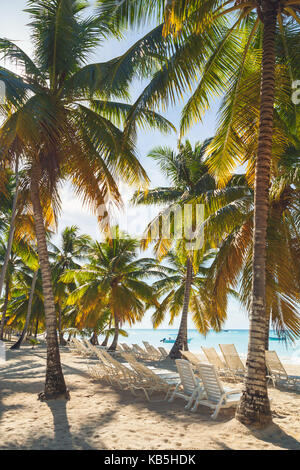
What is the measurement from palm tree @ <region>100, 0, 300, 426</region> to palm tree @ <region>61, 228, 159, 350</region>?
1303cm

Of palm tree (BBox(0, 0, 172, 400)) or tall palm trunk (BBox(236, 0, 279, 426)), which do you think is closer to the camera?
tall palm trunk (BBox(236, 0, 279, 426))

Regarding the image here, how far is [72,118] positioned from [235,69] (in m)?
3.88

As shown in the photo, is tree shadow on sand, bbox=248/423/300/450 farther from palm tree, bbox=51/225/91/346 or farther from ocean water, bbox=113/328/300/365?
palm tree, bbox=51/225/91/346

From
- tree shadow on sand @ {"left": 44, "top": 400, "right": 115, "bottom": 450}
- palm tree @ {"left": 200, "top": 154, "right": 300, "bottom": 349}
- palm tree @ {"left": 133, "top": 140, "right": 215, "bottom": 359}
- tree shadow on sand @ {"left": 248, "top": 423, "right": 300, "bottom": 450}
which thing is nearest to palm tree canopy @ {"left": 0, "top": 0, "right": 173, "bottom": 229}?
palm tree @ {"left": 200, "top": 154, "right": 300, "bottom": 349}

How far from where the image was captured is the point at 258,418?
513 centimetres

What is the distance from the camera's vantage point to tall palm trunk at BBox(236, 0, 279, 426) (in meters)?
5.25

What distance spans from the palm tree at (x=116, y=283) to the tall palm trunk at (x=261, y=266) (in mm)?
14316

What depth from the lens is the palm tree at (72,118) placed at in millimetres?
7691

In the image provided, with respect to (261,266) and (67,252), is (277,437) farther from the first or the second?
(67,252)

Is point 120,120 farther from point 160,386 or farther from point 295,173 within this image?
point 160,386

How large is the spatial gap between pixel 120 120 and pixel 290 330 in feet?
21.4

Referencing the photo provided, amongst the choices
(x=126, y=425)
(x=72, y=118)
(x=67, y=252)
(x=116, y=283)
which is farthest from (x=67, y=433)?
(x=67, y=252)
